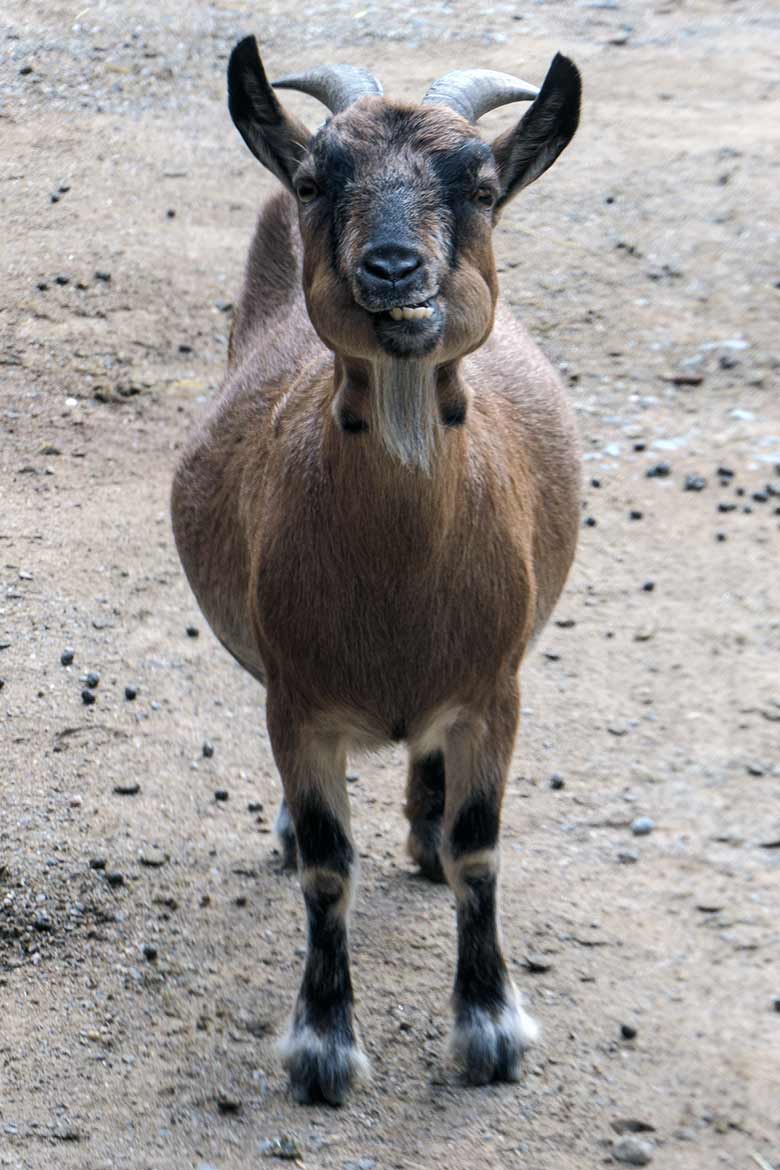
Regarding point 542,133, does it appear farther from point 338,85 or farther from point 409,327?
point 409,327

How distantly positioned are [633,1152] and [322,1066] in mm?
801

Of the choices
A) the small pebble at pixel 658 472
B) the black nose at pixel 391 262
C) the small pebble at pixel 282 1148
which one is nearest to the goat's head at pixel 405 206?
the black nose at pixel 391 262

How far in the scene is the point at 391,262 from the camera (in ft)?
10.8

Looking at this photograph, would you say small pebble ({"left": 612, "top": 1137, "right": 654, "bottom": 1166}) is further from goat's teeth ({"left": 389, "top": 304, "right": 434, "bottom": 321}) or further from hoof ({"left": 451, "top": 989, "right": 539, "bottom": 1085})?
goat's teeth ({"left": 389, "top": 304, "right": 434, "bottom": 321})

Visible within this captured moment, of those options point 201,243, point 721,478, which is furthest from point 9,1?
point 721,478

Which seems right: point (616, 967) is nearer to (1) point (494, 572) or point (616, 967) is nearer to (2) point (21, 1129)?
(1) point (494, 572)

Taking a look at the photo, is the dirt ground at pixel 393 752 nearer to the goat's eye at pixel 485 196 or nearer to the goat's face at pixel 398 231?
the goat's face at pixel 398 231

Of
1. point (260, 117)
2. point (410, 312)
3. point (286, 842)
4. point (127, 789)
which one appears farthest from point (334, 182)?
point (127, 789)

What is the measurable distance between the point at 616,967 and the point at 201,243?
565cm

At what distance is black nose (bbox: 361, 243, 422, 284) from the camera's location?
3.27 meters

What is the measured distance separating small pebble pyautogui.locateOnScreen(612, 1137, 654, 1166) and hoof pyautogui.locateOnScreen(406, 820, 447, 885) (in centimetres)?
134

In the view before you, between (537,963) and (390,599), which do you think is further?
(537,963)

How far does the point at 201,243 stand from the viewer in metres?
9.15

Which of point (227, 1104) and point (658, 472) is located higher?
point (658, 472)
